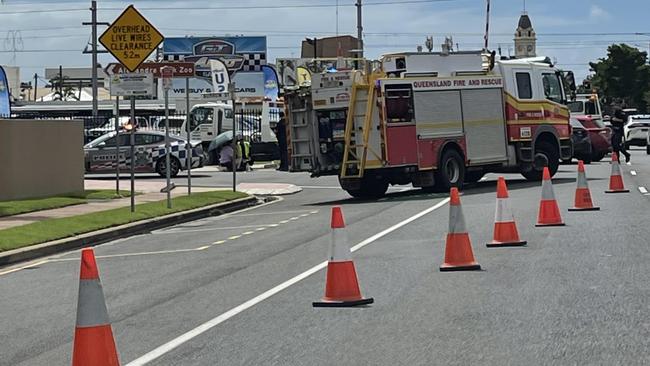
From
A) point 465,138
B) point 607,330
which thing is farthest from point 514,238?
point 465,138

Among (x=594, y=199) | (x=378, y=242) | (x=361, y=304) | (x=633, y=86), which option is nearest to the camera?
(x=361, y=304)

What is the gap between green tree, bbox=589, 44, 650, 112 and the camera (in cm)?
9031

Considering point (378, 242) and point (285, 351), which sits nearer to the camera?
point (285, 351)

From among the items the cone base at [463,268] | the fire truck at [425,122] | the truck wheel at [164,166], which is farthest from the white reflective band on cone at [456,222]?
the truck wheel at [164,166]

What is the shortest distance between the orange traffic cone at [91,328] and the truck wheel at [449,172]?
56.3ft

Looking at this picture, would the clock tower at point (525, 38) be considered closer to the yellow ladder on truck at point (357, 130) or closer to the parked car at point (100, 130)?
the parked car at point (100, 130)

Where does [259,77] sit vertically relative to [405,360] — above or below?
above

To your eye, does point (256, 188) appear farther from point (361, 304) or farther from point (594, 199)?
point (361, 304)

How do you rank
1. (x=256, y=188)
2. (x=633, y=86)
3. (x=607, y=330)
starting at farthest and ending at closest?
(x=633, y=86), (x=256, y=188), (x=607, y=330)

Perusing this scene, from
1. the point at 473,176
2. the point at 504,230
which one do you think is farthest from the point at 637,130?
the point at 504,230

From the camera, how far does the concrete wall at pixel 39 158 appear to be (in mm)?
22953

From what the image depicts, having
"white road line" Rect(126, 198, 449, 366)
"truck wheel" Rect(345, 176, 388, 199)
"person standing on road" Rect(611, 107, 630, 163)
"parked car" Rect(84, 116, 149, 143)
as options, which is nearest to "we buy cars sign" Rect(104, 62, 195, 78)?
"truck wheel" Rect(345, 176, 388, 199)

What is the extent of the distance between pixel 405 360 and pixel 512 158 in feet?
59.0

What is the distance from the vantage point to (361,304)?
9562 mm
